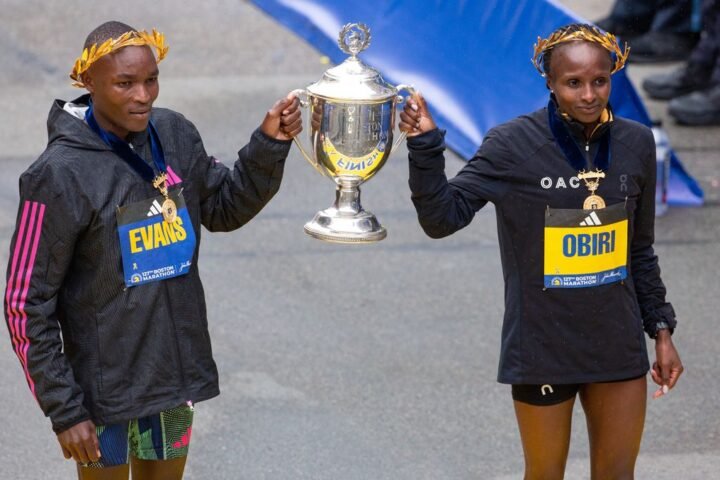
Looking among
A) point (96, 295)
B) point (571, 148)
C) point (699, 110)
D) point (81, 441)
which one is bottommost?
point (699, 110)

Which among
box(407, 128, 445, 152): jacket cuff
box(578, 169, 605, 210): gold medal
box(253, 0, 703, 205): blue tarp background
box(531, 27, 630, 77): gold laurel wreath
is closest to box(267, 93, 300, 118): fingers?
box(407, 128, 445, 152): jacket cuff

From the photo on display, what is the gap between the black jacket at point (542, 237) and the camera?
12.2ft

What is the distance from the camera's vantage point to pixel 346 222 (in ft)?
Result: 12.8

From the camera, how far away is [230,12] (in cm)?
1211

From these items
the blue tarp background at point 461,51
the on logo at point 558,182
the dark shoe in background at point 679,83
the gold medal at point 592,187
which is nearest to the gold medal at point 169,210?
the on logo at point 558,182

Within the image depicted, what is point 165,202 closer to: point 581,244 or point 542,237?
point 542,237

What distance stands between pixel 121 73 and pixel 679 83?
758 cm

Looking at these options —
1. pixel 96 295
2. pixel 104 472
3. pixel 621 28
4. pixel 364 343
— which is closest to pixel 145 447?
pixel 104 472

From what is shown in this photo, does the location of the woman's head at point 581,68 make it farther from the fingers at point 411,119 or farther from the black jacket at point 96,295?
the black jacket at point 96,295

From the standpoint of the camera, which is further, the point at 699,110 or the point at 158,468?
the point at 699,110

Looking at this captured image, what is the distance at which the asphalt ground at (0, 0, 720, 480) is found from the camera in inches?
201

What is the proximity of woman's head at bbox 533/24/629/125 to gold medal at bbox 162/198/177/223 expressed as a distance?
3.75ft

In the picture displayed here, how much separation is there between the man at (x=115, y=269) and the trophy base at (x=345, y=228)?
13.4 inches

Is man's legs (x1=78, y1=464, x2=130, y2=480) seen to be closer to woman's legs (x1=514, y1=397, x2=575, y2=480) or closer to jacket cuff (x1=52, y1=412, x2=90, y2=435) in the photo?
jacket cuff (x1=52, y1=412, x2=90, y2=435)
